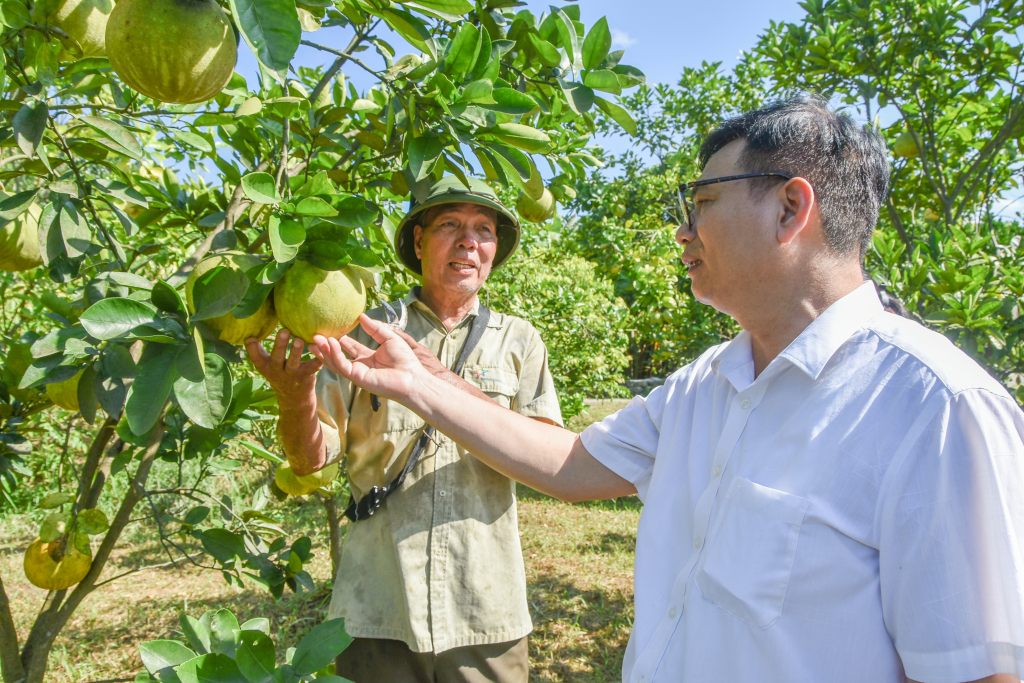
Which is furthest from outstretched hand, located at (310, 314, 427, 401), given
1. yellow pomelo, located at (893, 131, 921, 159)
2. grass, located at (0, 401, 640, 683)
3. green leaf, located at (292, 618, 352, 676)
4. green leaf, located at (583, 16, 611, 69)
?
yellow pomelo, located at (893, 131, 921, 159)

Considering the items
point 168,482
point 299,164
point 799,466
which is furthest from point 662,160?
point 799,466

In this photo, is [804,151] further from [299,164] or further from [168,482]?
[168,482]

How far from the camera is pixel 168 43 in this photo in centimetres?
92

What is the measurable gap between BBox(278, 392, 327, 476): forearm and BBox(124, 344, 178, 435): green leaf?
51 centimetres

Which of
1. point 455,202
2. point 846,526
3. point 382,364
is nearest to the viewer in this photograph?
point 846,526

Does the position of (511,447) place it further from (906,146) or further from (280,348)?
(906,146)

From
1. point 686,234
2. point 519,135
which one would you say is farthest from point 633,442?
point 519,135

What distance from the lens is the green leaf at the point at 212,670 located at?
1.14 m

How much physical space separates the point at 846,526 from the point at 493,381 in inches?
44.9

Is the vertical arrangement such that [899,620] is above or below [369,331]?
below

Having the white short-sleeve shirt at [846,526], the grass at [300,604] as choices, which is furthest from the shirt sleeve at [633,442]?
the grass at [300,604]

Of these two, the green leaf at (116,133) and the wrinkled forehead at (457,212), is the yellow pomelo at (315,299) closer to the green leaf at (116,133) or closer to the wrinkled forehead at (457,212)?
the green leaf at (116,133)

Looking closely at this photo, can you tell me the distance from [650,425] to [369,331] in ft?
2.25

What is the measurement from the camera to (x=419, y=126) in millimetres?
1283
